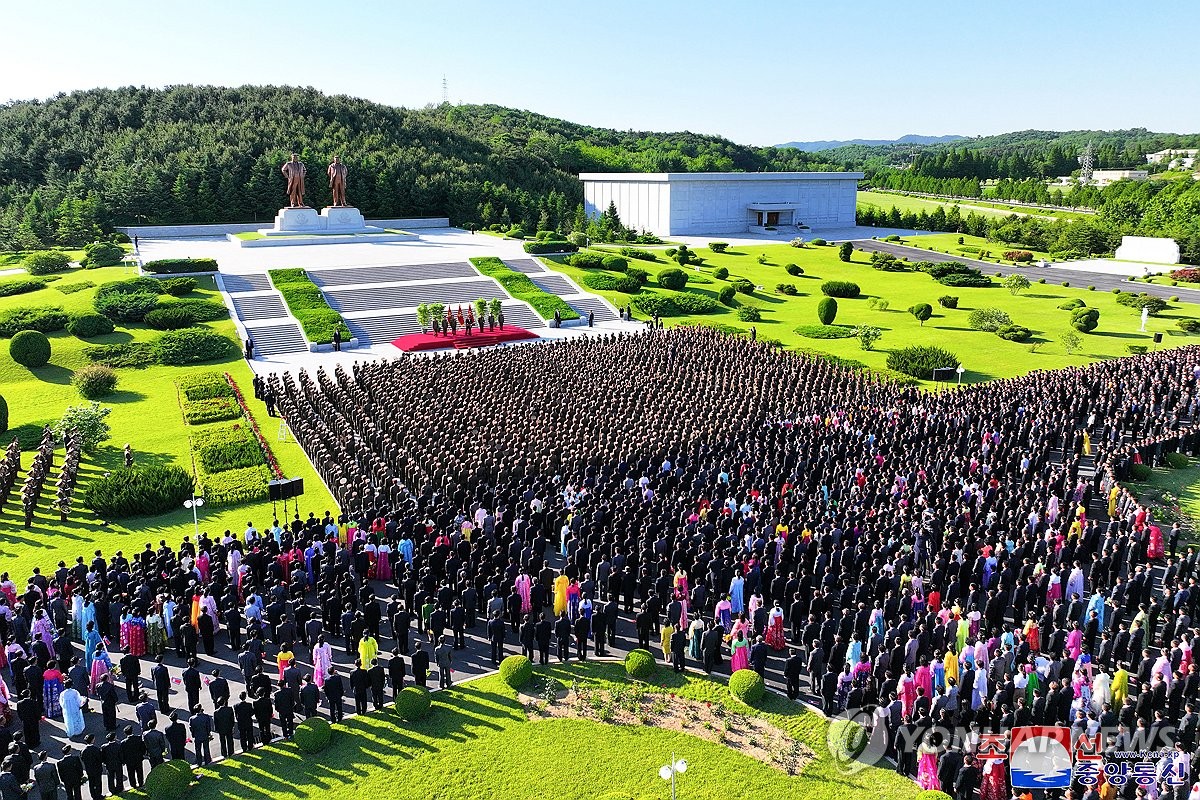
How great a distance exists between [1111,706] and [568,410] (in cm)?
1389

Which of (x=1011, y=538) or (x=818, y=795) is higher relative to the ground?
(x=1011, y=538)

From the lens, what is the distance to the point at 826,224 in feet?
245

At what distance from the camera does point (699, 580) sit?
1338cm

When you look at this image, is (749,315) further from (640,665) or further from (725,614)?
(640,665)

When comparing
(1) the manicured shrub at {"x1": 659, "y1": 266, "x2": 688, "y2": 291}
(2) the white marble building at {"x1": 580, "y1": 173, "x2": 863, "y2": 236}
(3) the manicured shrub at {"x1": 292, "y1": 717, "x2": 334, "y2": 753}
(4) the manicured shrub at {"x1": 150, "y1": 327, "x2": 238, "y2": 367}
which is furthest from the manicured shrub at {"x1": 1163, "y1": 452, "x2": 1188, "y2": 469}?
(2) the white marble building at {"x1": 580, "y1": 173, "x2": 863, "y2": 236}

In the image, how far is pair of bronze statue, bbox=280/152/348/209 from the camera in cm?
5129

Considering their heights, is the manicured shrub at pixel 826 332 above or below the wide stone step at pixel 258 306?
below

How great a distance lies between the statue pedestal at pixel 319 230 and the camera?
50.4 metres

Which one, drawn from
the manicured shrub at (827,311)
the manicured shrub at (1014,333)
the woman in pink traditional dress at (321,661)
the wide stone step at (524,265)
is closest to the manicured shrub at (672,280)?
the wide stone step at (524,265)

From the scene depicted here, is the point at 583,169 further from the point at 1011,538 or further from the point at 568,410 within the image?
the point at 1011,538

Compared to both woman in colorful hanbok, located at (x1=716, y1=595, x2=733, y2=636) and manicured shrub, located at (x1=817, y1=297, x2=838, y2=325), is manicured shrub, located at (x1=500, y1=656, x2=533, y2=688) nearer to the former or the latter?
woman in colorful hanbok, located at (x1=716, y1=595, x2=733, y2=636)

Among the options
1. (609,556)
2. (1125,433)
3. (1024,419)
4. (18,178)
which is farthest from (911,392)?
(18,178)

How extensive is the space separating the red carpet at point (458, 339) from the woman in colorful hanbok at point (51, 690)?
21.4 meters

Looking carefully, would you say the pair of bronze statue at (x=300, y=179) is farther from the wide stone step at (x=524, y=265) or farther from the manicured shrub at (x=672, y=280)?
the manicured shrub at (x=672, y=280)
